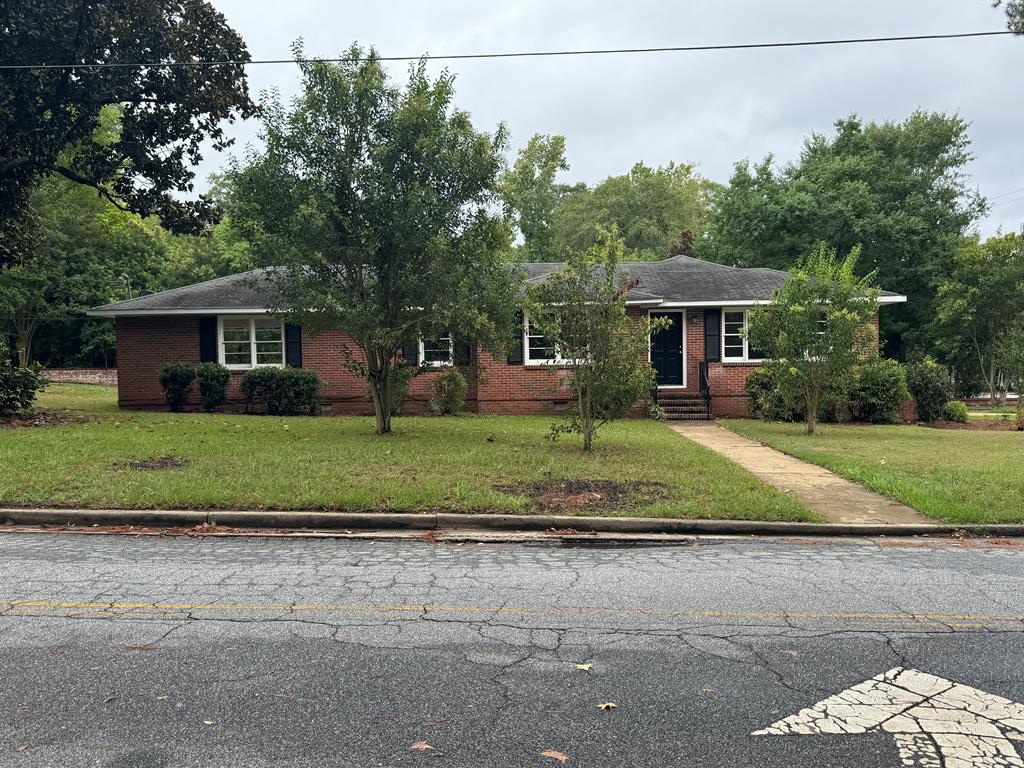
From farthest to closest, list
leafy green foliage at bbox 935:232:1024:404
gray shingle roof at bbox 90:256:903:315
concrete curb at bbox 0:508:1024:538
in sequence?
leafy green foliage at bbox 935:232:1024:404, gray shingle roof at bbox 90:256:903:315, concrete curb at bbox 0:508:1024:538

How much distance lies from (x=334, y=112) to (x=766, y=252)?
2425 cm

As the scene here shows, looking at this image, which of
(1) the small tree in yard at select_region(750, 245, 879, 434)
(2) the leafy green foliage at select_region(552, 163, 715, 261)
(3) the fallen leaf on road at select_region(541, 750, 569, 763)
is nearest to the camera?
(3) the fallen leaf on road at select_region(541, 750, 569, 763)

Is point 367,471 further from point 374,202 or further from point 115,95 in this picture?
point 115,95

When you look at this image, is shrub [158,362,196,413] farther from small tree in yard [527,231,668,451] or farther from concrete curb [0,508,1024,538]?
concrete curb [0,508,1024,538]

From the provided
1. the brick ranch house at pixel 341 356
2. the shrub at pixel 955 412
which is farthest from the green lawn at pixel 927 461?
the shrub at pixel 955 412

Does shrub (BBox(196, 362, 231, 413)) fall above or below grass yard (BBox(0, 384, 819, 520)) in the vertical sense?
above

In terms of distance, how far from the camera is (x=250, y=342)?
19641 mm

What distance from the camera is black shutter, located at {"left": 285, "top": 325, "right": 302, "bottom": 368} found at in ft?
63.5

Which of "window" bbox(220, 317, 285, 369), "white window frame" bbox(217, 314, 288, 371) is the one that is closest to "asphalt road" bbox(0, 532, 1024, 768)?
"white window frame" bbox(217, 314, 288, 371)

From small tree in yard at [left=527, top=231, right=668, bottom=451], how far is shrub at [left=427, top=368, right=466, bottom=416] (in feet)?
22.8

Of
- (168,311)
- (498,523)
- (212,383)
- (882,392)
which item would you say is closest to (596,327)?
(498,523)

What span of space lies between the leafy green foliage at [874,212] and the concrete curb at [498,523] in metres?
25.1

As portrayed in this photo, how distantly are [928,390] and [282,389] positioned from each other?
16.4m

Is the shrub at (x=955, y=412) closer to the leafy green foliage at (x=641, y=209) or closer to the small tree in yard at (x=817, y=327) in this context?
the small tree in yard at (x=817, y=327)
